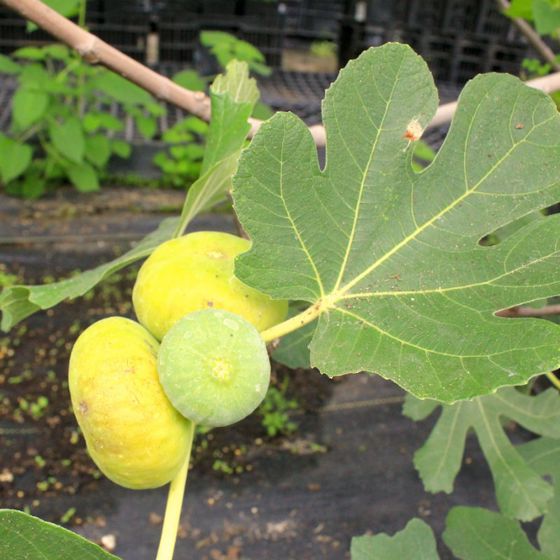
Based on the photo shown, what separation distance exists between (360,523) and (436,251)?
1.96m

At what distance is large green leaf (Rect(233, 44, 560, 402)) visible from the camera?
63 centimetres

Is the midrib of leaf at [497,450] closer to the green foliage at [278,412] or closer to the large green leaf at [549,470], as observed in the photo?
the large green leaf at [549,470]

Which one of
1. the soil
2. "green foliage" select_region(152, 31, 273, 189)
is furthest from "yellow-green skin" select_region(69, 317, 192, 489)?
"green foliage" select_region(152, 31, 273, 189)

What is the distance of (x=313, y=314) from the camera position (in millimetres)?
696

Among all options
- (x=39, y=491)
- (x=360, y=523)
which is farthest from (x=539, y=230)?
(x=39, y=491)

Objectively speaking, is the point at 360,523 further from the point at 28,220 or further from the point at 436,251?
the point at 28,220

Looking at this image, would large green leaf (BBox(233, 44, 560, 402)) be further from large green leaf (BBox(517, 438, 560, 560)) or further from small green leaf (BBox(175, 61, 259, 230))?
large green leaf (BBox(517, 438, 560, 560))

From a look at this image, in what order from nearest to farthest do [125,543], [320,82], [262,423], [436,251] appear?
[436,251]
[125,543]
[262,423]
[320,82]

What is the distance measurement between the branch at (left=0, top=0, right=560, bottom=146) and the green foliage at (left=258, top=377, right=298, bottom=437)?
1900 mm

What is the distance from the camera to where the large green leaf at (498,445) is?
1247 mm

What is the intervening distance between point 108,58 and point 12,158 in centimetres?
285

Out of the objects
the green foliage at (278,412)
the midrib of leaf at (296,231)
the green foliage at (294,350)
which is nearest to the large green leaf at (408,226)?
the midrib of leaf at (296,231)

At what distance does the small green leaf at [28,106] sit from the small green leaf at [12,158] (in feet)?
0.96

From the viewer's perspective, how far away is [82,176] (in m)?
3.81
